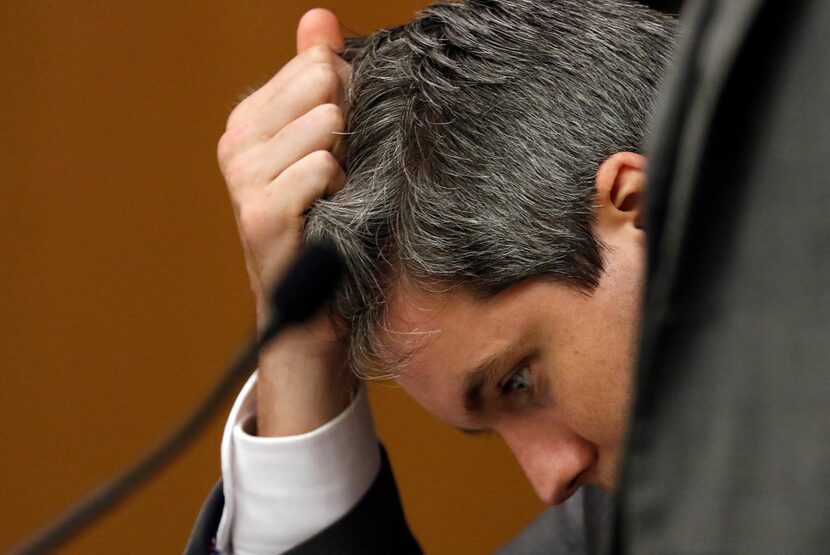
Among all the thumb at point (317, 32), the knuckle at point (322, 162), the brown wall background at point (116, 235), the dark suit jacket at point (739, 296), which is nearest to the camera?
the dark suit jacket at point (739, 296)

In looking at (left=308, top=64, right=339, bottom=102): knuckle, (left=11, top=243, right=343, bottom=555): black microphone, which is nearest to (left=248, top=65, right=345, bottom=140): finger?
(left=308, top=64, right=339, bottom=102): knuckle

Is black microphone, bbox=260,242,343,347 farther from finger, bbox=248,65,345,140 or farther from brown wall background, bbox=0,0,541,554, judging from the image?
brown wall background, bbox=0,0,541,554

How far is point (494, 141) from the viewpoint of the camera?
2.64 ft

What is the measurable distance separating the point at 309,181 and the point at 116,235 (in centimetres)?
99

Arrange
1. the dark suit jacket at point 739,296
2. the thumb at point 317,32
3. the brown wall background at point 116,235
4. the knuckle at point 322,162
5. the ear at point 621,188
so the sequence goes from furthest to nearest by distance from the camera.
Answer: the brown wall background at point 116,235 < the thumb at point 317,32 < the knuckle at point 322,162 < the ear at point 621,188 < the dark suit jacket at point 739,296

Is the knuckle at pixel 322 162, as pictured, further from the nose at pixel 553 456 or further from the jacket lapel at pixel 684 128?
the jacket lapel at pixel 684 128

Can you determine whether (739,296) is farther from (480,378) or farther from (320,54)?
(320,54)

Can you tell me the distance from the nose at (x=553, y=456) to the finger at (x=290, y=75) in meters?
0.34

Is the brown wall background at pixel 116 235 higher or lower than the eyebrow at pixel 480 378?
lower

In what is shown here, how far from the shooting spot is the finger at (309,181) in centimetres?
90

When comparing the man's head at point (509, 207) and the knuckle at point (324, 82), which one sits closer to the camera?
the man's head at point (509, 207)

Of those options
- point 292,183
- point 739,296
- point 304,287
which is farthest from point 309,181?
point 739,296

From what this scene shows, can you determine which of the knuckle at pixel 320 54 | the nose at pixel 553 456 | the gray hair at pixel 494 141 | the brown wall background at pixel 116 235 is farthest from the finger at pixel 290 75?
the brown wall background at pixel 116 235

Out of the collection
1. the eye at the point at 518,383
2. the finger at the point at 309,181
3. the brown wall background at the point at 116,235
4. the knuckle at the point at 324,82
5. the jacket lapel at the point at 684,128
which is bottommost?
the brown wall background at the point at 116,235
